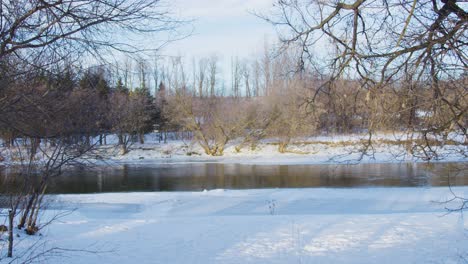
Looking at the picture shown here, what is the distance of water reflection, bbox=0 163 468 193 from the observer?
21.1 meters

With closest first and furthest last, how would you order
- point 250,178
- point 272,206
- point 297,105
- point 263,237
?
1. point 297,105
2. point 263,237
3. point 272,206
4. point 250,178

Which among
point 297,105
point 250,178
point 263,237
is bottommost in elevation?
point 250,178

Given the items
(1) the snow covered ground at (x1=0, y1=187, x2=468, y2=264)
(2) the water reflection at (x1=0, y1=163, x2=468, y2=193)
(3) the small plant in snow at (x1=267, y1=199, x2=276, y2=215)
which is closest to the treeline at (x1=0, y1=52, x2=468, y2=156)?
(1) the snow covered ground at (x1=0, y1=187, x2=468, y2=264)

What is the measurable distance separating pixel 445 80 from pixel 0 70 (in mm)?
4491

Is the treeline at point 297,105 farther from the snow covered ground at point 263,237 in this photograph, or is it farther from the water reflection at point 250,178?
the water reflection at point 250,178

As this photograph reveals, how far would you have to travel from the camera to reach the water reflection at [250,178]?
2114cm

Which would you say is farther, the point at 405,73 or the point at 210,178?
the point at 210,178

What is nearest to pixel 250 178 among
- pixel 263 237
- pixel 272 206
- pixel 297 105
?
pixel 272 206

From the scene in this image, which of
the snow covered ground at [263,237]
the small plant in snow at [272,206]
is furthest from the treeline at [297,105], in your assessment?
the small plant in snow at [272,206]

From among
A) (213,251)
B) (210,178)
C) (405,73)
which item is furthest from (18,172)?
(210,178)

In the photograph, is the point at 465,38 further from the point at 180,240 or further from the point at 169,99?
the point at 169,99

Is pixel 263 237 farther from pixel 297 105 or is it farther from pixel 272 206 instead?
pixel 272 206

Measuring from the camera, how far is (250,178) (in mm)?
24781

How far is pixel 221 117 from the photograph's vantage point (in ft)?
136
